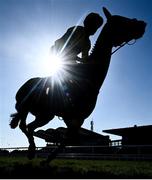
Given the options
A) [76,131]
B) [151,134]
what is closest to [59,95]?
[76,131]

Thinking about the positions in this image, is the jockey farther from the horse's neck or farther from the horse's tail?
the horse's tail

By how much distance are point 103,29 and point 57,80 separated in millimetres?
1480

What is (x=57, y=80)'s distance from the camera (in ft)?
22.4

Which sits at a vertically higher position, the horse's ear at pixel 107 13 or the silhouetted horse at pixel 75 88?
the horse's ear at pixel 107 13

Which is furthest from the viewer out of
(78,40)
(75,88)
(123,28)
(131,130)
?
(131,130)

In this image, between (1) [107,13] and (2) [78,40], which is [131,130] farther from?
(2) [78,40]

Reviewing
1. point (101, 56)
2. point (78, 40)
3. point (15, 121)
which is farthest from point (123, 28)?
point (15, 121)

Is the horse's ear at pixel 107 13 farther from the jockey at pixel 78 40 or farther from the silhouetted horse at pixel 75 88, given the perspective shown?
the jockey at pixel 78 40

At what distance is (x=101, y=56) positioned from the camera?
6.56m

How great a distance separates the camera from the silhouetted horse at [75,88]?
253 inches

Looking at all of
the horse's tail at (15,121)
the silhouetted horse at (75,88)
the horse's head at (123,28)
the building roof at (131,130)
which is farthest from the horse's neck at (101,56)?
the building roof at (131,130)

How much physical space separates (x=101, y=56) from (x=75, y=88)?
842mm

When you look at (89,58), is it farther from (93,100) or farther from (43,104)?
(43,104)

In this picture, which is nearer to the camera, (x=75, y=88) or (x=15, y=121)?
(x=75, y=88)
